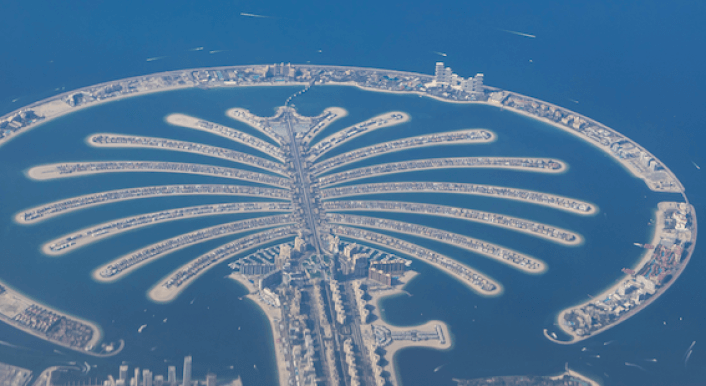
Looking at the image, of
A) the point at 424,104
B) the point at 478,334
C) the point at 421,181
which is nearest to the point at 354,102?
the point at 424,104

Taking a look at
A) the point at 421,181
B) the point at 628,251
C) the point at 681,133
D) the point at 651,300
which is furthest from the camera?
the point at 681,133

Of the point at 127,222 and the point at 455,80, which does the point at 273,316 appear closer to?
the point at 127,222

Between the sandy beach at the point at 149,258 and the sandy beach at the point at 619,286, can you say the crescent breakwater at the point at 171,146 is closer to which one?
the sandy beach at the point at 149,258

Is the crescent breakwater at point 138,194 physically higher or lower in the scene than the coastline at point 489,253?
higher

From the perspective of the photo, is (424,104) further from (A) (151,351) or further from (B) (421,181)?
(A) (151,351)

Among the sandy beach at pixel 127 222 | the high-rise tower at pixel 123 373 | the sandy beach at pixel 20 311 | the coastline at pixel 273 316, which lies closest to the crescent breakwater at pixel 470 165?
the sandy beach at pixel 127 222

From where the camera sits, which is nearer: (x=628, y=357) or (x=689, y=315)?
(x=628, y=357)

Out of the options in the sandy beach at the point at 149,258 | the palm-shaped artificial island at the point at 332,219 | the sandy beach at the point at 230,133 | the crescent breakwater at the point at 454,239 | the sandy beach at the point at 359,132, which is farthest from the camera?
the sandy beach at the point at 359,132
